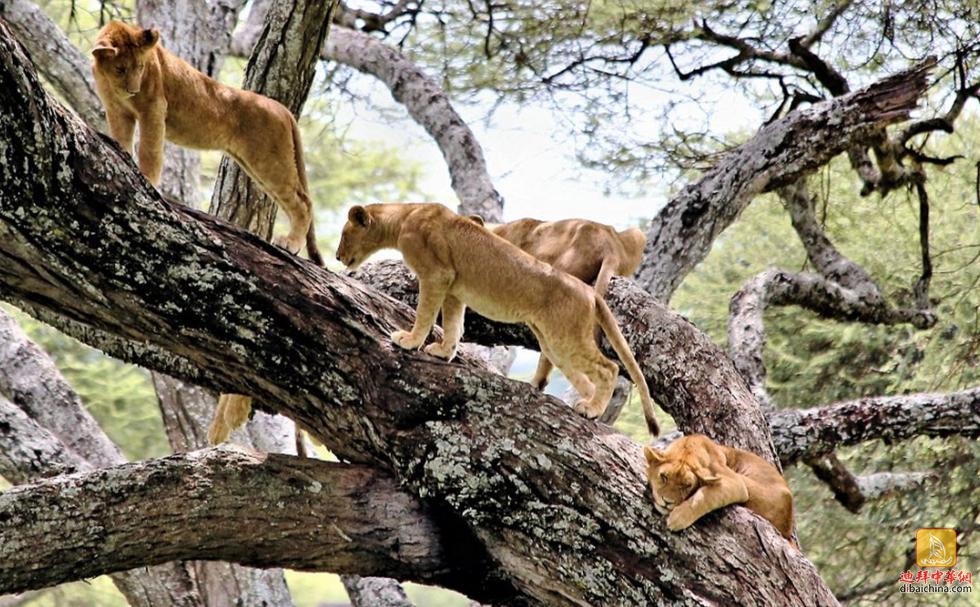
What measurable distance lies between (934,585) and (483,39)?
513cm

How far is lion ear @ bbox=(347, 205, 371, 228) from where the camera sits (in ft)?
13.3

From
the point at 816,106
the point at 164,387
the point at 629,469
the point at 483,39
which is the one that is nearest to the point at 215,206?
the point at 164,387

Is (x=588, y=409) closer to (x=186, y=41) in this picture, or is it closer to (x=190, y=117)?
(x=190, y=117)

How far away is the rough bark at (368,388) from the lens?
308 cm

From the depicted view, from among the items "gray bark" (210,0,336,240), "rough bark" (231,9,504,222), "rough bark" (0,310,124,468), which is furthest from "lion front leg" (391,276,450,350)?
"rough bark" (231,9,504,222)

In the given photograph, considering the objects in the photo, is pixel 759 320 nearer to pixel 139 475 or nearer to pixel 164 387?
pixel 164 387

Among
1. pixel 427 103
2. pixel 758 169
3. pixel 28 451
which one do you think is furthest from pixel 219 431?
pixel 427 103

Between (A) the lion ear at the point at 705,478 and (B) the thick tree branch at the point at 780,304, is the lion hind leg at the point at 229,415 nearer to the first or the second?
(A) the lion ear at the point at 705,478

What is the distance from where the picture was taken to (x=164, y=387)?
5922 millimetres

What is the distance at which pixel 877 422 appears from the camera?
523 cm

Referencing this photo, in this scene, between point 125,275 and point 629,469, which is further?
point 629,469

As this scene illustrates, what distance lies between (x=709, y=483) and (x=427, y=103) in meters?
4.66

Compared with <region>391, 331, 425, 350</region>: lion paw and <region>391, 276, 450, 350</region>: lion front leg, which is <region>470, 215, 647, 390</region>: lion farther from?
<region>391, 331, 425, 350</region>: lion paw

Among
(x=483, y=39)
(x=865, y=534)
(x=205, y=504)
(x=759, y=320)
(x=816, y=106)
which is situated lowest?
(x=205, y=504)
